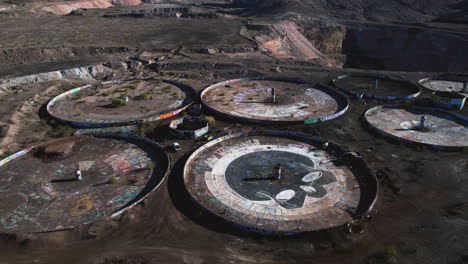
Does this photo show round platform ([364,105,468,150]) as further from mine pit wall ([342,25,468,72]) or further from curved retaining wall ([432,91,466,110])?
mine pit wall ([342,25,468,72])

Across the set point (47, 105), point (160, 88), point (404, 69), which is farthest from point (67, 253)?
point (404, 69)

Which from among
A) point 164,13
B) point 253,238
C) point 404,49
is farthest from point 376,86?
point 164,13

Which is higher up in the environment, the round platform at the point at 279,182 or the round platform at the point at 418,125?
the round platform at the point at 418,125

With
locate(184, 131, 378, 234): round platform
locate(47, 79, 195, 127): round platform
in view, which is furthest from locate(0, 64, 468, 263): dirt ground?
locate(47, 79, 195, 127): round platform

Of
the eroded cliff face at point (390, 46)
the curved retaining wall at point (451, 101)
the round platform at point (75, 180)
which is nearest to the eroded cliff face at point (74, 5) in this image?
the eroded cliff face at point (390, 46)

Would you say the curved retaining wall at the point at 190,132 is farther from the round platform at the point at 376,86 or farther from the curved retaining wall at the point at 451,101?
the curved retaining wall at the point at 451,101

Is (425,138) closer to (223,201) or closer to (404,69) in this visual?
(223,201)
